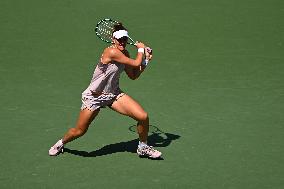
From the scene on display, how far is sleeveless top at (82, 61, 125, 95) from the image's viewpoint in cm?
792

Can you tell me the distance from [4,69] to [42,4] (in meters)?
3.54

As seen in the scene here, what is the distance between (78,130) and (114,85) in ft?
2.67

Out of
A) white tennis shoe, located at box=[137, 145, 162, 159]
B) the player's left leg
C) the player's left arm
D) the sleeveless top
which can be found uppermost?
the player's left arm

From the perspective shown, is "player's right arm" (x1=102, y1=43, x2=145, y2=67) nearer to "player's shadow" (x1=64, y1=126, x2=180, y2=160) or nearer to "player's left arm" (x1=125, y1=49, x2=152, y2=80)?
"player's left arm" (x1=125, y1=49, x2=152, y2=80)

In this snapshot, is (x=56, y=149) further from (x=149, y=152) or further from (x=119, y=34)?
(x=119, y=34)

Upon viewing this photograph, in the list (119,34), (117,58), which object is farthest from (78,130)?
(119,34)

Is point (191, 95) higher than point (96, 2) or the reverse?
the reverse

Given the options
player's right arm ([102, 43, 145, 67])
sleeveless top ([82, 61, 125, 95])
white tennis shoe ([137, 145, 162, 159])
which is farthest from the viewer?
white tennis shoe ([137, 145, 162, 159])

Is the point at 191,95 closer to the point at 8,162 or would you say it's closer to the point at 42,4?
the point at 8,162

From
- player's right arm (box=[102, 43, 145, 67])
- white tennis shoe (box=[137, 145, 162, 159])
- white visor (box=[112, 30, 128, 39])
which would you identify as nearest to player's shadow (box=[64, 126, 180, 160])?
white tennis shoe (box=[137, 145, 162, 159])

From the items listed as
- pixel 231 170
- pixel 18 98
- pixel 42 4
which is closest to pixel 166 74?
pixel 18 98

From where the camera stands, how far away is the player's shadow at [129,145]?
Result: 841 cm

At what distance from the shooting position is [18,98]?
396 inches

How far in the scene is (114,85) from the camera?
8016 mm
